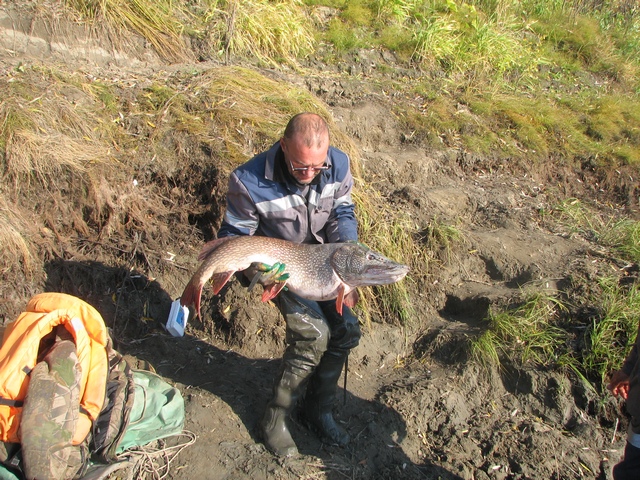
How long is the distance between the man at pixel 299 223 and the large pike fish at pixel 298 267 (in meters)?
0.21

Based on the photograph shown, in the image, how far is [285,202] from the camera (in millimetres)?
3334

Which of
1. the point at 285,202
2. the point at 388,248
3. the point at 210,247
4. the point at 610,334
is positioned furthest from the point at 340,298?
the point at 610,334

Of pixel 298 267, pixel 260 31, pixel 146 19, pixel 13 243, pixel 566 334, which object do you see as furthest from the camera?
pixel 260 31

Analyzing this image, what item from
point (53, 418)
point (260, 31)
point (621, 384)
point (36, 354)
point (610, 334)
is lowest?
point (53, 418)

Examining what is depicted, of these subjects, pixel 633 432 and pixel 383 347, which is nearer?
pixel 633 432

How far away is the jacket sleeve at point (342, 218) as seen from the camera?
3.49 m

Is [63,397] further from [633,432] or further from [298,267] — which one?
[633,432]

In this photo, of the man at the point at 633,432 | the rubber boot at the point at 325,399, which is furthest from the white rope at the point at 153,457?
the man at the point at 633,432

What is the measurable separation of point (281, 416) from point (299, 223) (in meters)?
1.22

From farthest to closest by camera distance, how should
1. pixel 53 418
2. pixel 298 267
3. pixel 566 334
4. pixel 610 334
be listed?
pixel 566 334
pixel 610 334
pixel 298 267
pixel 53 418

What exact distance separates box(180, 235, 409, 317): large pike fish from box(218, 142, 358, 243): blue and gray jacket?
219mm

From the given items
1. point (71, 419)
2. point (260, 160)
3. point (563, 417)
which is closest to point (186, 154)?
point (260, 160)

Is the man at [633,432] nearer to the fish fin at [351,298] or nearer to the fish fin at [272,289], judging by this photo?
the fish fin at [351,298]

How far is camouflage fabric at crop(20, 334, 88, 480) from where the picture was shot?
2617mm
